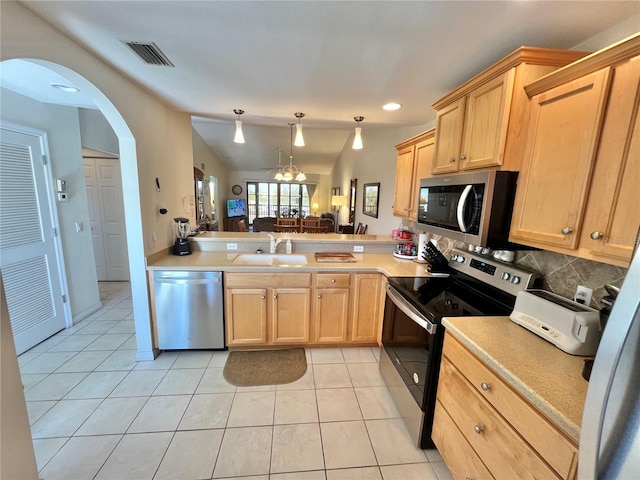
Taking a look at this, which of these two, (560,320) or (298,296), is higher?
(560,320)

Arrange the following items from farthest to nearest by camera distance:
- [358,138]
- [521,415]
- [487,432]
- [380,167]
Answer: [380,167] → [358,138] → [487,432] → [521,415]

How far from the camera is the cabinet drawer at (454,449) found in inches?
46.1

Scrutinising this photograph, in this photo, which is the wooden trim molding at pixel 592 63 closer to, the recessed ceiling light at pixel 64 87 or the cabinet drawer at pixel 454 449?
the cabinet drawer at pixel 454 449

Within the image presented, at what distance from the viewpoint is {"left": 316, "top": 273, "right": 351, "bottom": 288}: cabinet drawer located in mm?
2449

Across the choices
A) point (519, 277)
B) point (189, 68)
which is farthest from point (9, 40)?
point (519, 277)

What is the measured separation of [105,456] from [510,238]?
2595 millimetres

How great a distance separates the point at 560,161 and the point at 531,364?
87cm

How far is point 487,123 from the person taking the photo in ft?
4.81

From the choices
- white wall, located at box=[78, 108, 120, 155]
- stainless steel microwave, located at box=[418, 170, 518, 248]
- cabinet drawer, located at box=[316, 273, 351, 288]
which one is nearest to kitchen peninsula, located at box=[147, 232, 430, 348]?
cabinet drawer, located at box=[316, 273, 351, 288]

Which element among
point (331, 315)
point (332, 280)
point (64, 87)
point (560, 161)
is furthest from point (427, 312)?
point (64, 87)

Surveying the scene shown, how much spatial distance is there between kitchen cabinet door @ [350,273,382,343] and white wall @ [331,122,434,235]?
1.64 metres

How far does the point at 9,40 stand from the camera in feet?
3.97

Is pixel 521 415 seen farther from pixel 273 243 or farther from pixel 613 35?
pixel 273 243

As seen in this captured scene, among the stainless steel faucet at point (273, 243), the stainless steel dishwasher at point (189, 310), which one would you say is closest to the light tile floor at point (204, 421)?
the stainless steel dishwasher at point (189, 310)
